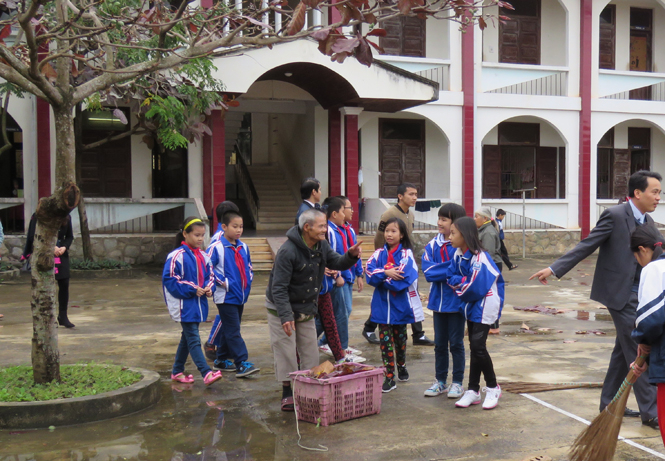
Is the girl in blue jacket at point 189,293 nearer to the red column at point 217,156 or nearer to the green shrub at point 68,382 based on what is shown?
the green shrub at point 68,382

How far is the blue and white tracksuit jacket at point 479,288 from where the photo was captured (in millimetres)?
5203

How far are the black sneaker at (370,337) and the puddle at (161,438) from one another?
2577 millimetres

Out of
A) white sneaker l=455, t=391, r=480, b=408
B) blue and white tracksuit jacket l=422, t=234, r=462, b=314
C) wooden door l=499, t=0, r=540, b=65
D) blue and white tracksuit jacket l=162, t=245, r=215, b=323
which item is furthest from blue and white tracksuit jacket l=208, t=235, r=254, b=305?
wooden door l=499, t=0, r=540, b=65

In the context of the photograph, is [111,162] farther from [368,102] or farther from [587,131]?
[587,131]

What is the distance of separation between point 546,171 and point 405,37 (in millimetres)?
6104

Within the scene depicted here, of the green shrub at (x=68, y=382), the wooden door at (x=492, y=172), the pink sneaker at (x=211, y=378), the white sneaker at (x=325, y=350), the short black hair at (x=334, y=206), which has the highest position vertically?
the wooden door at (x=492, y=172)

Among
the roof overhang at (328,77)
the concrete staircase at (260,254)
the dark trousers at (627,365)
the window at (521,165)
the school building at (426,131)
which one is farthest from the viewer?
the window at (521,165)

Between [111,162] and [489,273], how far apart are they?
47.2 feet

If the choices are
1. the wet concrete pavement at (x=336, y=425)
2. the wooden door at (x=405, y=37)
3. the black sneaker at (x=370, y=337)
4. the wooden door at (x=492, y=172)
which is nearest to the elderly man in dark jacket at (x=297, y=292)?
the wet concrete pavement at (x=336, y=425)

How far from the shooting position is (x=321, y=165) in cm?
1880

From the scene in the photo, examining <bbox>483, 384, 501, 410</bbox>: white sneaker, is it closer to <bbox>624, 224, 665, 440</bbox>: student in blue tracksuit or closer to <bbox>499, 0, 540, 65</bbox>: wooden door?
Answer: <bbox>624, 224, 665, 440</bbox>: student in blue tracksuit

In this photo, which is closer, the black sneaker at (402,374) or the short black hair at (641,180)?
the short black hair at (641,180)

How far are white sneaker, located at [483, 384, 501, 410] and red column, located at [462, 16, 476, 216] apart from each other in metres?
14.1

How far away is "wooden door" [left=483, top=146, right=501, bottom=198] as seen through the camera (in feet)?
68.3
